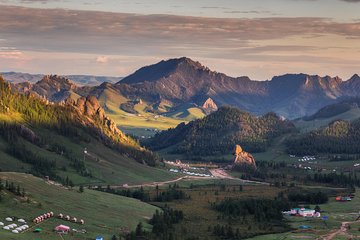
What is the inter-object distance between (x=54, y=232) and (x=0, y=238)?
2840 centimetres

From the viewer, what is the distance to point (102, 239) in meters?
198

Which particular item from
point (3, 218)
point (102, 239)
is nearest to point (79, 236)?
point (102, 239)

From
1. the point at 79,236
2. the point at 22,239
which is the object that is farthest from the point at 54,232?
the point at 22,239

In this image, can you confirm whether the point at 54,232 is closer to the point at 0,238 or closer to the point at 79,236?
the point at 79,236

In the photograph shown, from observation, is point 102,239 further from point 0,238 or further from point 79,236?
point 0,238

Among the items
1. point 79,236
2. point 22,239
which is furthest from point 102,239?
point 22,239

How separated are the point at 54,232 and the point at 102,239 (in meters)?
14.7

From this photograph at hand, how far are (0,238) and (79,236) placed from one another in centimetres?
3391

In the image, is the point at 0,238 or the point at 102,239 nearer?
the point at 0,238

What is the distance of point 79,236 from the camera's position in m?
199

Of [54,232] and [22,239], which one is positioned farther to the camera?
[54,232]

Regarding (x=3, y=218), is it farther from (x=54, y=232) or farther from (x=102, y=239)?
(x=102, y=239)

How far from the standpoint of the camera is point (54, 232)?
197m

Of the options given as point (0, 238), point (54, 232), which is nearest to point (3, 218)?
point (54, 232)
